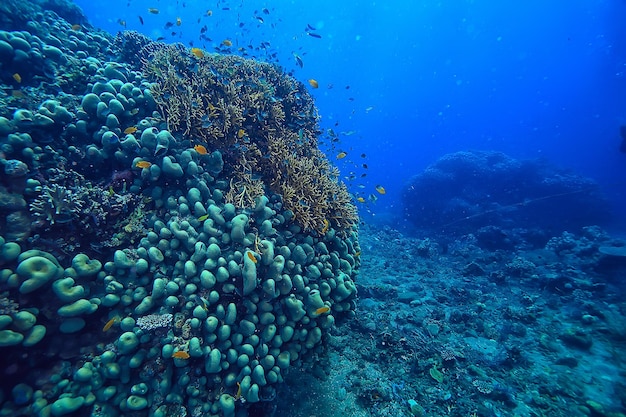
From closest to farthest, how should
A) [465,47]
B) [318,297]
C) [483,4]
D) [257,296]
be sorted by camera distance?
[257,296], [318,297], [483,4], [465,47]

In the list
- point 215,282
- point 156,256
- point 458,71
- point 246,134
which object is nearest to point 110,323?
point 156,256

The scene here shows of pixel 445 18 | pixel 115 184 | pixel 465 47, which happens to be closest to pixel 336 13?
pixel 445 18

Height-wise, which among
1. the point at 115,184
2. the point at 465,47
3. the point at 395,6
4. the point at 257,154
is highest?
the point at 465,47

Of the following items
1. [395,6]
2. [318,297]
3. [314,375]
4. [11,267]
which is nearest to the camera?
[11,267]

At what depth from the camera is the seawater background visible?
8744cm

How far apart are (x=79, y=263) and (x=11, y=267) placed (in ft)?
1.99

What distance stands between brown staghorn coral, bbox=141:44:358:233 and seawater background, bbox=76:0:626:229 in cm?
6571

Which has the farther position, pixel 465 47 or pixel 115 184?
pixel 465 47

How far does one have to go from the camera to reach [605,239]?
1441 cm

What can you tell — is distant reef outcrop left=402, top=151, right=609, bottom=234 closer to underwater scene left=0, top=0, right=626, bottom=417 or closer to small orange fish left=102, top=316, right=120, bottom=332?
underwater scene left=0, top=0, right=626, bottom=417

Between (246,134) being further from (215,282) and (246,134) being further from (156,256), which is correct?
(215,282)

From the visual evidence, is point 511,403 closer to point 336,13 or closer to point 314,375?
point 314,375

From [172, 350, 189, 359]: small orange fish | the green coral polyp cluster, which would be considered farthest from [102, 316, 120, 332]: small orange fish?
[172, 350, 189, 359]: small orange fish

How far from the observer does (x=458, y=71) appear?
446 ft
